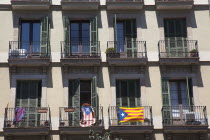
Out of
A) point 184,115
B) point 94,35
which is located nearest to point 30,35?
point 94,35

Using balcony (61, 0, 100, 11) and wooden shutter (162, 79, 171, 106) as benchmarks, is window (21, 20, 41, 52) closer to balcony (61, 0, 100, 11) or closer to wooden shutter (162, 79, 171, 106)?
balcony (61, 0, 100, 11)

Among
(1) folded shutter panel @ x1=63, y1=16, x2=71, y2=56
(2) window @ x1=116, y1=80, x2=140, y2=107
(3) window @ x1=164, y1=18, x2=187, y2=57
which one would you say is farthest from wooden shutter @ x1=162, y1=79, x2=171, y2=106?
(1) folded shutter panel @ x1=63, y1=16, x2=71, y2=56

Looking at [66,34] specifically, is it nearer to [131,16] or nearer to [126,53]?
[126,53]

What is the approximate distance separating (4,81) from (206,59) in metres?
11.5

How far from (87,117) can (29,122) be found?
3172 mm

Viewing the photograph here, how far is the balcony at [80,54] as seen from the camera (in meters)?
24.9

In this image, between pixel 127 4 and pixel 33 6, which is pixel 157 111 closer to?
pixel 127 4

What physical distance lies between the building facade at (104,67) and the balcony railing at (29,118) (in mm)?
54

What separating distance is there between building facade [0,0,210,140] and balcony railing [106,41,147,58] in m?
0.06

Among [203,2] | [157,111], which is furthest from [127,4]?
[157,111]

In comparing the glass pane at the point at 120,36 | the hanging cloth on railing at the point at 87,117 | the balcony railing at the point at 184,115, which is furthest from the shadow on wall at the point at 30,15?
the balcony railing at the point at 184,115

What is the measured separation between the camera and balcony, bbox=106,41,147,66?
25.0m

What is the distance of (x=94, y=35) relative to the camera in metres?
25.8

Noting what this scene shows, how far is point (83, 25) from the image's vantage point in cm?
2656
